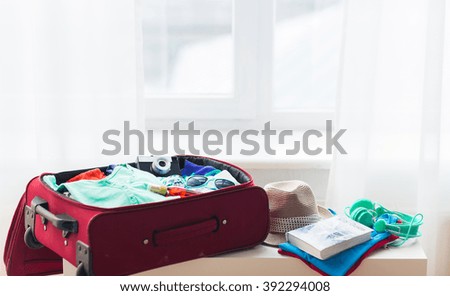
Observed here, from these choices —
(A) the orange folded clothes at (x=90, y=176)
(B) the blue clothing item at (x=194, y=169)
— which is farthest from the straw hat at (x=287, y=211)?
Answer: (A) the orange folded clothes at (x=90, y=176)

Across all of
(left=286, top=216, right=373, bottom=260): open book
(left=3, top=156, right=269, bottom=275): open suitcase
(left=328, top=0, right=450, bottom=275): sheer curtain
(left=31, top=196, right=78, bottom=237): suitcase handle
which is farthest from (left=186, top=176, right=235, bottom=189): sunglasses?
(left=328, top=0, right=450, bottom=275): sheer curtain

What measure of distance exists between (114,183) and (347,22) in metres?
0.77

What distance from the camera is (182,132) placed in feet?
6.50

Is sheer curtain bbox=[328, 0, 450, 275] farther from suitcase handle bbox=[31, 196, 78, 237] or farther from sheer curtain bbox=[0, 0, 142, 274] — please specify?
suitcase handle bbox=[31, 196, 78, 237]

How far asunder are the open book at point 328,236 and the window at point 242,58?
0.61 meters

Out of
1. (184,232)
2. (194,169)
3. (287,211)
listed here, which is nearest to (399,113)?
(287,211)

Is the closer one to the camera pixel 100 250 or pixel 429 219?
pixel 100 250

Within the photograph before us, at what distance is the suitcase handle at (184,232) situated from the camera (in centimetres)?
133

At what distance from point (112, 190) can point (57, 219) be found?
0.47 ft

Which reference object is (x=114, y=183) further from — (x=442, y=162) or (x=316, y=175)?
(x=442, y=162)

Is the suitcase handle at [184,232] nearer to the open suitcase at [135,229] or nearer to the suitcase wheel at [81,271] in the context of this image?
the open suitcase at [135,229]

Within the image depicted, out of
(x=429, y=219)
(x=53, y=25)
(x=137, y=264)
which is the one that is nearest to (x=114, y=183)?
(x=137, y=264)
